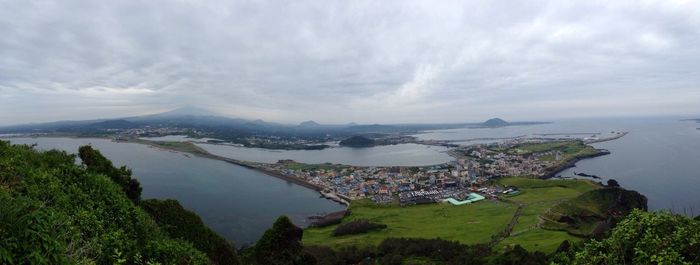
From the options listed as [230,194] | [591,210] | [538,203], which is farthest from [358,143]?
[591,210]

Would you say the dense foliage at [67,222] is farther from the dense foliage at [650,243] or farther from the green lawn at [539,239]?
the green lawn at [539,239]

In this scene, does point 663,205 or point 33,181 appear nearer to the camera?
point 33,181

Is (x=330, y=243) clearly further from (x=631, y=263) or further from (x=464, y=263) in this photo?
(x=631, y=263)

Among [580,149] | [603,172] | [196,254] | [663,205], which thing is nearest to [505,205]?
[663,205]

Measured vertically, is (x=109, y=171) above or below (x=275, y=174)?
above

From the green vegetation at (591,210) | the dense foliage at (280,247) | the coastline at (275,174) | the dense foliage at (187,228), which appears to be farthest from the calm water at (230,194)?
the green vegetation at (591,210)

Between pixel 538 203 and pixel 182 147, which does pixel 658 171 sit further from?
pixel 182 147
